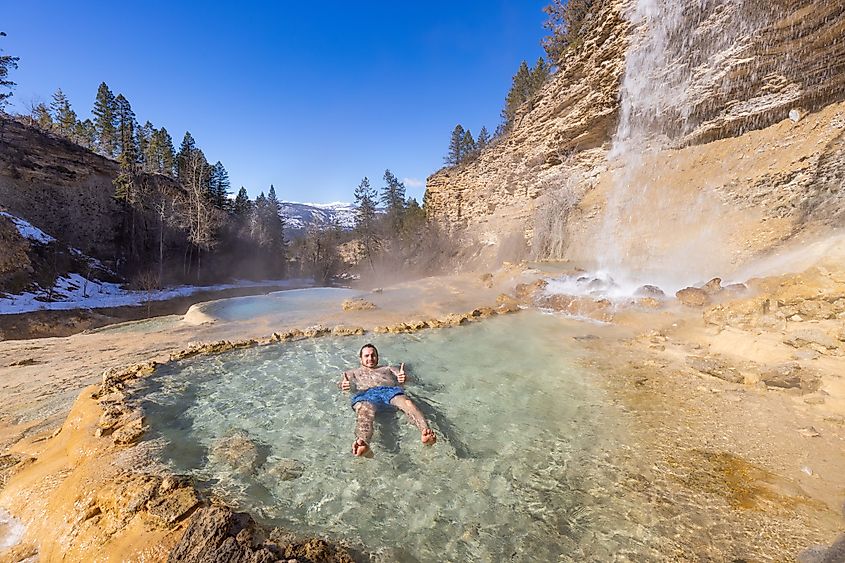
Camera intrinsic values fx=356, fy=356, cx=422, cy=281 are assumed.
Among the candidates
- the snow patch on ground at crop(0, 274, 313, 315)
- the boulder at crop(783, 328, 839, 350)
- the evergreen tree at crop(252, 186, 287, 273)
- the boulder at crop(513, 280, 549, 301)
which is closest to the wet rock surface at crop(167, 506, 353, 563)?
the boulder at crop(783, 328, 839, 350)

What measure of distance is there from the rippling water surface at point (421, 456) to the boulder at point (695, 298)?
16.7 ft

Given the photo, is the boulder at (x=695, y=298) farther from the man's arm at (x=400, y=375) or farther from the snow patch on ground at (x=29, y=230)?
the snow patch on ground at (x=29, y=230)

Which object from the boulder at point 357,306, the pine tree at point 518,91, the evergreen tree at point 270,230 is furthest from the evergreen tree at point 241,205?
the boulder at point 357,306

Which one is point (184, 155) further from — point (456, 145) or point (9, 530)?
point (9, 530)

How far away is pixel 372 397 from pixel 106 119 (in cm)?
5035

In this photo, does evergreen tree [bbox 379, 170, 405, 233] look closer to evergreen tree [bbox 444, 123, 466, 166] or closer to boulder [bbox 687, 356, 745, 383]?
evergreen tree [bbox 444, 123, 466, 166]

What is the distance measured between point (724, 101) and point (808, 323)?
1298 cm

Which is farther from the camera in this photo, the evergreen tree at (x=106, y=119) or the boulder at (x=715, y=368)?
the evergreen tree at (x=106, y=119)

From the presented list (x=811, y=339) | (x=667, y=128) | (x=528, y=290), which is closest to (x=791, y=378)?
(x=811, y=339)

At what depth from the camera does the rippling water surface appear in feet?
8.85

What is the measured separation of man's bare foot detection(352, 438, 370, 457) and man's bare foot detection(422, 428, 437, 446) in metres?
0.61

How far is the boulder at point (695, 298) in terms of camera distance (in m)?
8.89

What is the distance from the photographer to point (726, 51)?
13.3 meters

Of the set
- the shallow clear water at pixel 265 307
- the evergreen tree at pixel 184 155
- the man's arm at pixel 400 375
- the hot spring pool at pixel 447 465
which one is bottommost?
the hot spring pool at pixel 447 465
